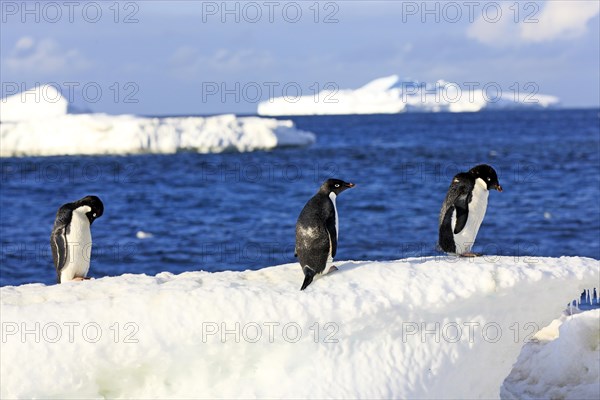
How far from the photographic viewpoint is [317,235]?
577 centimetres

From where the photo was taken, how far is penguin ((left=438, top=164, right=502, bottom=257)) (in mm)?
7016

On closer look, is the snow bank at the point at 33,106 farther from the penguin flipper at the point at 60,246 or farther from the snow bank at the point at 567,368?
the snow bank at the point at 567,368

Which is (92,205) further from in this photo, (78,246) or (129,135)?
(129,135)

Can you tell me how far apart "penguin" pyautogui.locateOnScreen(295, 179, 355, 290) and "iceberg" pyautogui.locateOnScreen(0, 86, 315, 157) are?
138 feet

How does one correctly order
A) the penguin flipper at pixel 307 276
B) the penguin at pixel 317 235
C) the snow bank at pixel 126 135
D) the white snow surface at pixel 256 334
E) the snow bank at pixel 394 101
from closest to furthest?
the white snow surface at pixel 256 334 < the penguin flipper at pixel 307 276 < the penguin at pixel 317 235 < the snow bank at pixel 126 135 < the snow bank at pixel 394 101

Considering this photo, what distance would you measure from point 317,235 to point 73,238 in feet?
8.00

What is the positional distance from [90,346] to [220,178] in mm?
33647

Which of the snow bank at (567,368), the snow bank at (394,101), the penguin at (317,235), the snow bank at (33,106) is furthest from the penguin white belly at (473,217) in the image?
the snow bank at (394,101)

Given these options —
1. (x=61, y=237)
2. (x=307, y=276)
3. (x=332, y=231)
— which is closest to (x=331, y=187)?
(x=332, y=231)

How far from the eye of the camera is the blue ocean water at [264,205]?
62.2ft

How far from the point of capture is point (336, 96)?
163m

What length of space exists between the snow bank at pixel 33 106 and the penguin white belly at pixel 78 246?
74.3 m

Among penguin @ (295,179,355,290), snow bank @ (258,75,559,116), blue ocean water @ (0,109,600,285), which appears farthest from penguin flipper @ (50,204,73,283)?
snow bank @ (258,75,559,116)

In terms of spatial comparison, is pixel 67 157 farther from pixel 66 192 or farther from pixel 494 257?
pixel 494 257
